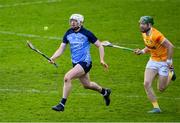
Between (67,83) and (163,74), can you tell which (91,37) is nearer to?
(67,83)

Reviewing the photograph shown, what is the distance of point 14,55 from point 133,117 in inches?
358

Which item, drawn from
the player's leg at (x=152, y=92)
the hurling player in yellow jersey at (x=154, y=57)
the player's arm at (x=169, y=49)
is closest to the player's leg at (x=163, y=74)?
the hurling player in yellow jersey at (x=154, y=57)

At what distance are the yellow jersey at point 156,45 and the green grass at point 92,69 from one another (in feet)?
4.56

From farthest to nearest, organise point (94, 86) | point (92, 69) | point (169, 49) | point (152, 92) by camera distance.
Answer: point (92, 69) → point (94, 86) → point (152, 92) → point (169, 49)

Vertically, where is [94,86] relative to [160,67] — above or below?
below

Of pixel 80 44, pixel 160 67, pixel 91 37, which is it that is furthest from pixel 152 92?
pixel 80 44

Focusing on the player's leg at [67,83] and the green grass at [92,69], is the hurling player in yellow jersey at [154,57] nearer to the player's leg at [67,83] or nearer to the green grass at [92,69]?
the green grass at [92,69]

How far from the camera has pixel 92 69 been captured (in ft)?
88.3

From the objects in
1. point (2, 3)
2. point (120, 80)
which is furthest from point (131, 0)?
point (120, 80)

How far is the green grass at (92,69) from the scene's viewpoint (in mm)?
20953

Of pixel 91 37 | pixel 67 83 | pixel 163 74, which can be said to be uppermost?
pixel 91 37

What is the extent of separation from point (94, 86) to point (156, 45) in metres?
1.87

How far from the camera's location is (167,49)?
20531 mm

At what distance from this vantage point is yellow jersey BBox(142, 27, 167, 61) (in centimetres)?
2062
